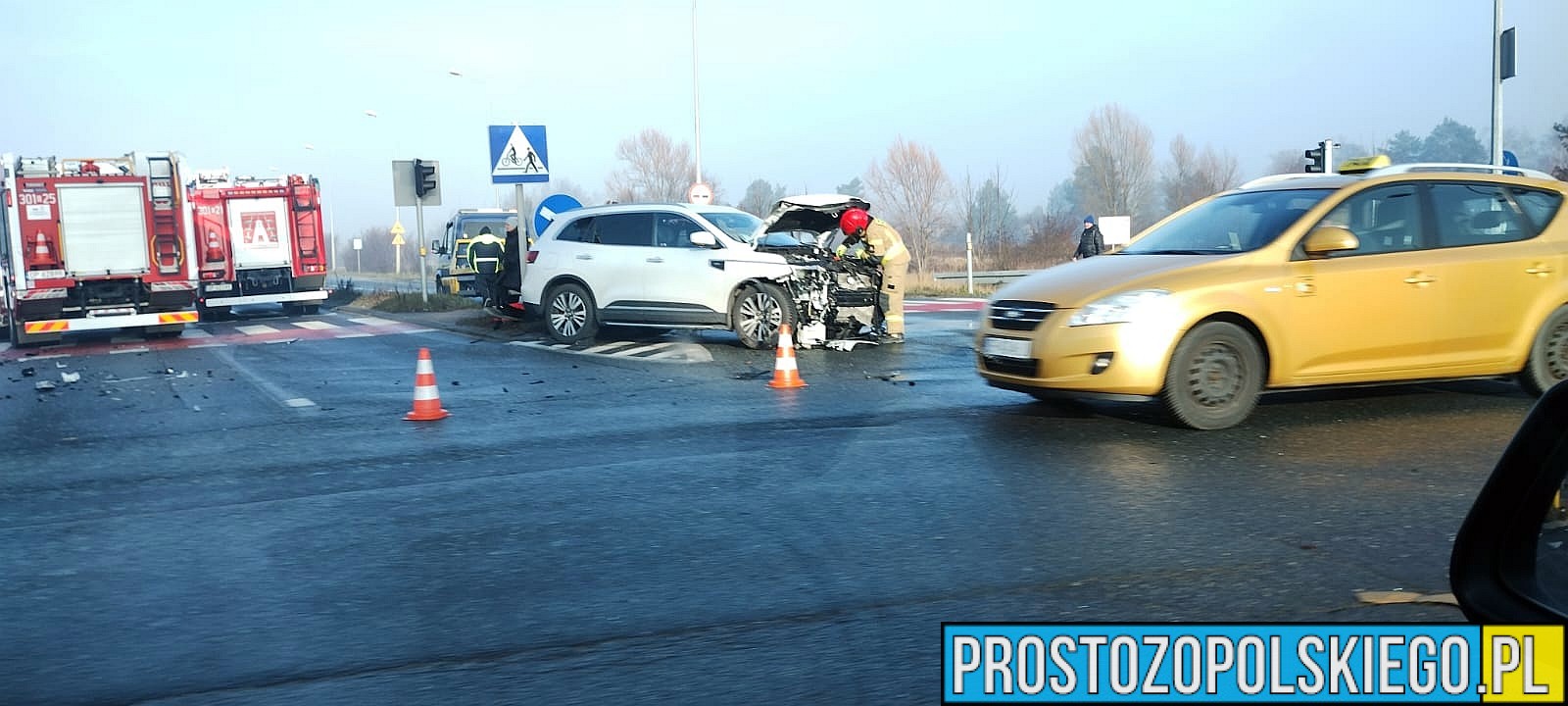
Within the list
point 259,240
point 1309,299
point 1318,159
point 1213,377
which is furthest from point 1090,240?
point 1213,377

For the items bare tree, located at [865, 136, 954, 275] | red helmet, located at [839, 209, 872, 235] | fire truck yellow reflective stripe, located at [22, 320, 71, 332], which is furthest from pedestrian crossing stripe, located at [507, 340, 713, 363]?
bare tree, located at [865, 136, 954, 275]

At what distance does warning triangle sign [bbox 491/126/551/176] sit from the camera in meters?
19.0

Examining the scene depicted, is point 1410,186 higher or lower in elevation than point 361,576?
higher

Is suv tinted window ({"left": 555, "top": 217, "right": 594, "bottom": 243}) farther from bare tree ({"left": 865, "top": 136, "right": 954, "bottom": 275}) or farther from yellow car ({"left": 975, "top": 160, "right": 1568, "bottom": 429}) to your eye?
bare tree ({"left": 865, "top": 136, "right": 954, "bottom": 275})

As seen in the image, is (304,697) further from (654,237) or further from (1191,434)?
(654,237)

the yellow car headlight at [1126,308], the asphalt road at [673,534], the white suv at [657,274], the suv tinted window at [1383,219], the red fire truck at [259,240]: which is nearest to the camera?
the asphalt road at [673,534]

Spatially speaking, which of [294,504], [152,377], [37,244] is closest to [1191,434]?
[294,504]

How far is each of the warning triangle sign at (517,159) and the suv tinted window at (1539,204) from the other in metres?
13.5

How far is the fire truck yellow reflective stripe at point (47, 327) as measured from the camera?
19.2m

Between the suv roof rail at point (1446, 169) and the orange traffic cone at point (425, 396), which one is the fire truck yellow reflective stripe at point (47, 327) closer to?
the orange traffic cone at point (425, 396)

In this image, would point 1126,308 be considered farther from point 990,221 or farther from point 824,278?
point 990,221

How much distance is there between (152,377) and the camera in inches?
542

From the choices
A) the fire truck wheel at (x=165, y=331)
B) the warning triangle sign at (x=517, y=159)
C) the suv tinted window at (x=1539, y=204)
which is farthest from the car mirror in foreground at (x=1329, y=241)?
the fire truck wheel at (x=165, y=331)

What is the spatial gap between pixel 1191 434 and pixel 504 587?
4.81 meters
